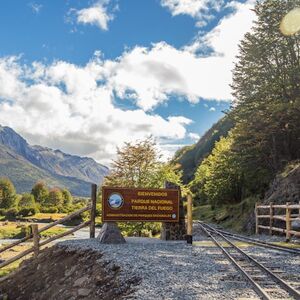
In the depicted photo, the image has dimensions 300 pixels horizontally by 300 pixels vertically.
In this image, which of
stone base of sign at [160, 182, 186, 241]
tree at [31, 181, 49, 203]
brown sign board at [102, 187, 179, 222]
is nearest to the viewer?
brown sign board at [102, 187, 179, 222]

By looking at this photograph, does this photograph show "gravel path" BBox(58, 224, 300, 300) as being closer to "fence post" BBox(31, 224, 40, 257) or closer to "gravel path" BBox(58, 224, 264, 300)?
"gravel path" BBox(58, 224, 264, 300)

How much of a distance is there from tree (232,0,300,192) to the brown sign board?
19.5 m

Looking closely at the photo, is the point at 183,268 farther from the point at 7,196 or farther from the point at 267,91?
the point at 7,196

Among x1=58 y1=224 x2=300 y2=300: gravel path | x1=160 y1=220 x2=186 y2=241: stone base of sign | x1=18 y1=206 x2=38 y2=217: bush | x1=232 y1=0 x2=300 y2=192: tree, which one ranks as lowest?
x1=18 y1=206 x2=38 y2=217: bush

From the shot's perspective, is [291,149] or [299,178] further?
[291,149]

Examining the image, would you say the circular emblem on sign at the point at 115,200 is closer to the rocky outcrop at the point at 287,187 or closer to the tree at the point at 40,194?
the rocky outcrop at the point at 287,187

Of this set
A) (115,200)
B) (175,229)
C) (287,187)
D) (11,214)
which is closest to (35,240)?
(115,200)

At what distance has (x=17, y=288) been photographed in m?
16.5

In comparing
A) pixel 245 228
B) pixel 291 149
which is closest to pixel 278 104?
pixel 291 149

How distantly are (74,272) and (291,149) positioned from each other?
30982 mm

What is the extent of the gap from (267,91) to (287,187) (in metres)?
11.1

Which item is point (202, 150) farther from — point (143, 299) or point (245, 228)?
point (143, 299)

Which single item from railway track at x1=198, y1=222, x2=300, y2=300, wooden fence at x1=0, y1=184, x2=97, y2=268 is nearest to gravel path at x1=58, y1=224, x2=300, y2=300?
railway track at x1=198, y1=222, x2=300, y2=300

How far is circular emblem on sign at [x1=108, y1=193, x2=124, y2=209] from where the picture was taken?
19.9 metres
